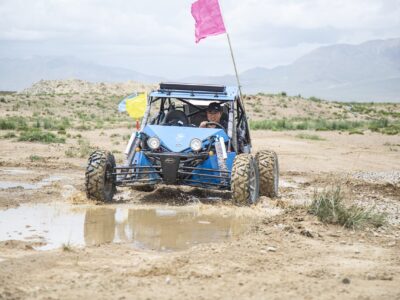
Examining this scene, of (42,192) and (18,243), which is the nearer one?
(18,243)

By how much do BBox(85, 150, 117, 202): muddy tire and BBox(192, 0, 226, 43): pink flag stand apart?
13.7ft

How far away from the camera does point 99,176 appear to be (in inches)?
415

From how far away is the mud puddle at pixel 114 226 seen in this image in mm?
8203

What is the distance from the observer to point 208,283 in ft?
20.3

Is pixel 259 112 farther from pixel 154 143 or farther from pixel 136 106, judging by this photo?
pixel 154 143

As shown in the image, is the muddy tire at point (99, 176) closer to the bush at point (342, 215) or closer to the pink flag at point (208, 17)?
the bush at point (342, 215)

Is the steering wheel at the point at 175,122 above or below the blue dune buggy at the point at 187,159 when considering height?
above

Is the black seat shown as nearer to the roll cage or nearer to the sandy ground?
the roll cage

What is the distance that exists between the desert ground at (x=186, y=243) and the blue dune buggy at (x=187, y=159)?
0.35 m

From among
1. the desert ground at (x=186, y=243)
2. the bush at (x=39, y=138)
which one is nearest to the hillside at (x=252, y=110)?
the bush at (x=39, y=138)

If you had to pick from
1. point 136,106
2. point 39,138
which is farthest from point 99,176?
point 39,138

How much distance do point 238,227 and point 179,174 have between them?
→ 1.79 meters

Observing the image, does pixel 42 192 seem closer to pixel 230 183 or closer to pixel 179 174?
pixel 179 174

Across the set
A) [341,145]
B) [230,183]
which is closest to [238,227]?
[230,183]
